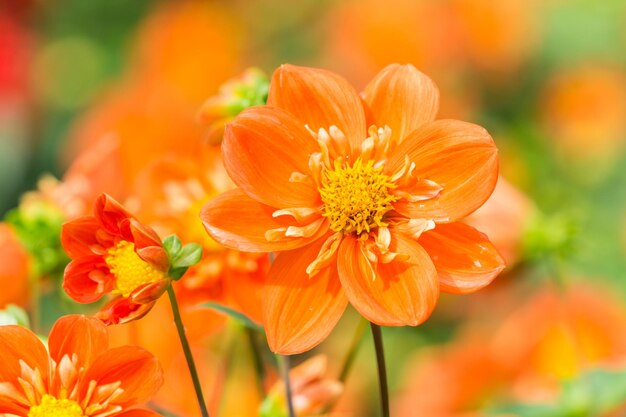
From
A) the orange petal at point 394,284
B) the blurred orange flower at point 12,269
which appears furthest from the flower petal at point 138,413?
the blurred orange flower at point 12,269

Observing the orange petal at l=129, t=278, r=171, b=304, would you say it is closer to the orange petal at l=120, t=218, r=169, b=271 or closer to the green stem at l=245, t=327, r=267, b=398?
the orange petal at l=120, t=218, r=169, b=271

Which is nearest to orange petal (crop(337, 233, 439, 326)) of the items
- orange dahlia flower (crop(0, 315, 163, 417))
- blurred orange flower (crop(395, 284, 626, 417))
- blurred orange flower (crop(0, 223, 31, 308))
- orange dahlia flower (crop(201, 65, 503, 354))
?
orange dahlia flower (crop(201, 65, 503, 354))

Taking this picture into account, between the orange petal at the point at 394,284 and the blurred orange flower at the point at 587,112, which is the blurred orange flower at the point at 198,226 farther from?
the blurred orange flower at the point at 587,112

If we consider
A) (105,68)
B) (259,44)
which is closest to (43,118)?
(105,68)

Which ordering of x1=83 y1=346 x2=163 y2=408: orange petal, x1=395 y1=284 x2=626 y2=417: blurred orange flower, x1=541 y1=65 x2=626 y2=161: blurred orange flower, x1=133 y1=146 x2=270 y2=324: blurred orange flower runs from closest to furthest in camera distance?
1. x1=83 y1=346 x2=163 y2=408: orange petal
2. x1=133 y1=146 x2=270 y2=324: blurred orange flower
3. x1=395 y1=284 x2=626 y2=417: blurred orange flower
4. x1=541 y1=65 x2=626 y2=161: blurred orange flower

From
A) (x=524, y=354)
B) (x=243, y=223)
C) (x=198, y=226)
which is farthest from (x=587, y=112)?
(x=243, y=223)

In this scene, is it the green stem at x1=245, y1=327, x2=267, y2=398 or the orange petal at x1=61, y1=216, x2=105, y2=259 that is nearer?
the orange petal at x1=61, y1=216, x2=105, y2=259
